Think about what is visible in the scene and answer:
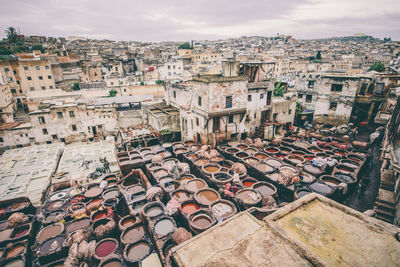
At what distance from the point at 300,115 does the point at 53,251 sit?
30283 mm

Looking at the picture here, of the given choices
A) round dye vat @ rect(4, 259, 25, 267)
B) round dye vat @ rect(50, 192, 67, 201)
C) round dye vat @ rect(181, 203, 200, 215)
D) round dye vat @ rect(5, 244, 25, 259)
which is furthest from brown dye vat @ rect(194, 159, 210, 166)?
round dye vat @ rect(5, 244, 25, 259)

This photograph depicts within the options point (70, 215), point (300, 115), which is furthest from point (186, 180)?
point (300, 115)

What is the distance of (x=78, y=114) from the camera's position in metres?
26.2

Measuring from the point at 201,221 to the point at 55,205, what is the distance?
1146 centimetres

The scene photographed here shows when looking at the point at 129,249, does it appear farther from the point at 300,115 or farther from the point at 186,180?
the point at 300,115

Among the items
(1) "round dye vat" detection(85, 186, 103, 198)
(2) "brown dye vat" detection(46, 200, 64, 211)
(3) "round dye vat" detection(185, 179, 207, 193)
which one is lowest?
(2) "brown dye vat" detection(46, 200, 64, 211)

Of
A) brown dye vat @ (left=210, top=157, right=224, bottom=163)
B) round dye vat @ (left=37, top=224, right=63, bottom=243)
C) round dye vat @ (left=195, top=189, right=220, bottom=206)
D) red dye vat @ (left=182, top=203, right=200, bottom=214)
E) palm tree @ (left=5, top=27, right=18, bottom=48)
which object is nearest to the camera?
round dye vat @ (left=37, top=224, right=63, bottom=243)

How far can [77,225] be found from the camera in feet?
44.4

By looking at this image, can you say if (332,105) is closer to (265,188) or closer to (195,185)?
(265,188)

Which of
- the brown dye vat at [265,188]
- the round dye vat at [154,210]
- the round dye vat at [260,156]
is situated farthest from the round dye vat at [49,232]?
the round dye vat at [260,156]

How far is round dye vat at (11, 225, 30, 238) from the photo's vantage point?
13039 mm

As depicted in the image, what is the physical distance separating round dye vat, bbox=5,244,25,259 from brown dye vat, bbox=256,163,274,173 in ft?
55.6

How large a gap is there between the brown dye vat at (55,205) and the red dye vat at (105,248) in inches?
218

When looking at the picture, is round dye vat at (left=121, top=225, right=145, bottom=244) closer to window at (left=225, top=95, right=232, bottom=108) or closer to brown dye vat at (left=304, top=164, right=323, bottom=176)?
brown dye vat at (left=304, top=164, right=323, bottom=176)
